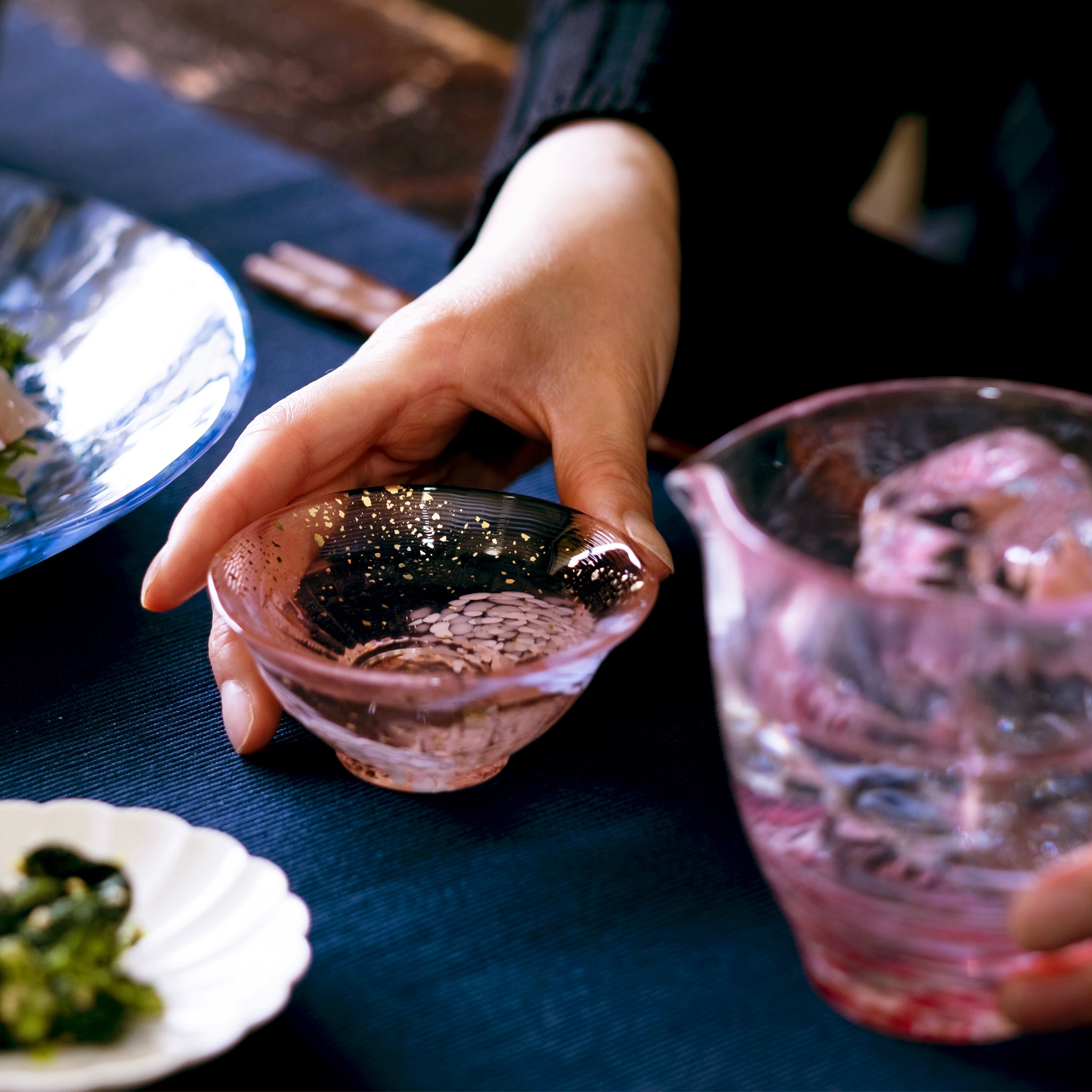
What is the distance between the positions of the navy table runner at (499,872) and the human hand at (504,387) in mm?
37

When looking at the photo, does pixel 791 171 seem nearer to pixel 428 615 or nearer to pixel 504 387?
pixel 504 387

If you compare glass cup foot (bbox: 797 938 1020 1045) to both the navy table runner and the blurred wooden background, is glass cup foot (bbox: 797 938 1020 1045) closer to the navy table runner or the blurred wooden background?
the navy table runner

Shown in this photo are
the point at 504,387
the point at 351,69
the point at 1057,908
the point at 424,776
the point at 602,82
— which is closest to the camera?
the point at 1057,908

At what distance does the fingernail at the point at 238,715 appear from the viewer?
15.6 inches

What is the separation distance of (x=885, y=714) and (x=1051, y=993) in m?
0.08

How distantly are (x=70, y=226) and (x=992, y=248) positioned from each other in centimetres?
70

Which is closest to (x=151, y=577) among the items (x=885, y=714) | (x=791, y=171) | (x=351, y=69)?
(x=885, y=714)

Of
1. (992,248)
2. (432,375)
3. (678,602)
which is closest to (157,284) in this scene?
(432,375)

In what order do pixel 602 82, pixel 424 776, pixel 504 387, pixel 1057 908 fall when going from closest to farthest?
1. pixel 1057 908
2. pixel 424 776
3. pixel 504 387
4. pixel 602 82

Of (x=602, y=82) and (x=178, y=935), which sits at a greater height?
(x=602, y=82)

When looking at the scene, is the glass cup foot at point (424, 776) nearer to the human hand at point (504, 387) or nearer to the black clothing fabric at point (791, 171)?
the human hand at point (504, 387)

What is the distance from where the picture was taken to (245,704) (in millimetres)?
399

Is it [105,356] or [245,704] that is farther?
[105,356]

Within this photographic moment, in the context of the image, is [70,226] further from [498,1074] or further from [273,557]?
[498,1074]
